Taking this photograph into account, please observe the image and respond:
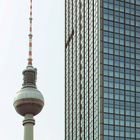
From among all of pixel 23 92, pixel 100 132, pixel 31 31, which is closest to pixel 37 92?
pixel 23 92

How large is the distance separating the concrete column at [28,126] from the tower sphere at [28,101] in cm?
146

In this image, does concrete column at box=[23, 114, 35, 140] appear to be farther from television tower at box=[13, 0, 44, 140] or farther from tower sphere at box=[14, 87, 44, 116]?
tower sphere at box=[14, 87, 44, 116]

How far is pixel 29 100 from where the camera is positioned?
545ft

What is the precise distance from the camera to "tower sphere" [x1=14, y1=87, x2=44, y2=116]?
166 m

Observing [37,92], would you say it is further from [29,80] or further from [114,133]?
[114,133]

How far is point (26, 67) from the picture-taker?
17412 cm

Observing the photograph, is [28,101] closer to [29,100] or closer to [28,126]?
[29,100]

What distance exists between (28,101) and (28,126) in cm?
780

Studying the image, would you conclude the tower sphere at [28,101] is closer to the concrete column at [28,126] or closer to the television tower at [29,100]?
the television tower at [29,100]

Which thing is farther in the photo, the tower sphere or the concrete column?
the concrete column

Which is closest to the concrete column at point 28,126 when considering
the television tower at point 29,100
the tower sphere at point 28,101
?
the television tower at point 29,100

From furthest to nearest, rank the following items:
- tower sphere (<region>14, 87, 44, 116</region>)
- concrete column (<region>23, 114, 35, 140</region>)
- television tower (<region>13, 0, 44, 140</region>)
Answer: concrete column (<region>23, 114, 35, 140</region>) → television tower (<region>13, 0, 44, 140</region>) → tower sphere (<region>14, 87, 44, 116</region>)

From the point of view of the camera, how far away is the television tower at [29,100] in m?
166

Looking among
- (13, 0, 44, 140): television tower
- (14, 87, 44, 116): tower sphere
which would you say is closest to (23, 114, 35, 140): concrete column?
(13, 0, 44, 140): television tower
